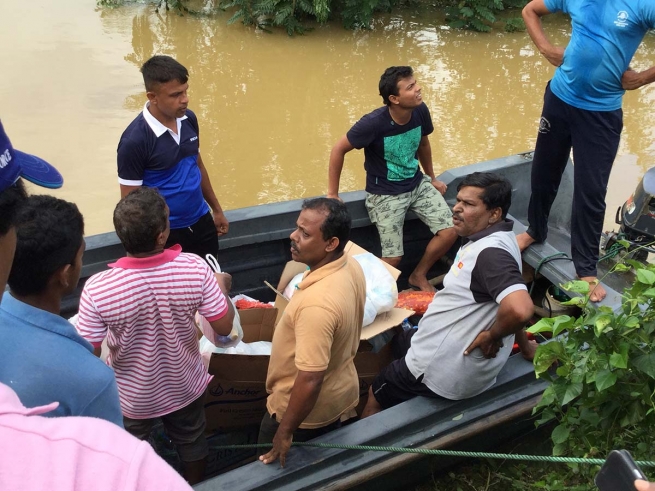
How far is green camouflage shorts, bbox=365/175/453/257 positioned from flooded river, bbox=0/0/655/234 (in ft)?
9.20

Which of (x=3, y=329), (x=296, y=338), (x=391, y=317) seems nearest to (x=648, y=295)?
(x=296, y=338)

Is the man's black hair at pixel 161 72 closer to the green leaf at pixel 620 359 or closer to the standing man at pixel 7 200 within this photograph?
the standing man at pixel 7 200

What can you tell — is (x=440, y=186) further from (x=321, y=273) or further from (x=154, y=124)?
(x=321, y=273)

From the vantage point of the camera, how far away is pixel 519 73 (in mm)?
9836

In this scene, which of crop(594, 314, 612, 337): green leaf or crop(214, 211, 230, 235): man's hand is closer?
crop(594, 314, 612, 337): green leaf

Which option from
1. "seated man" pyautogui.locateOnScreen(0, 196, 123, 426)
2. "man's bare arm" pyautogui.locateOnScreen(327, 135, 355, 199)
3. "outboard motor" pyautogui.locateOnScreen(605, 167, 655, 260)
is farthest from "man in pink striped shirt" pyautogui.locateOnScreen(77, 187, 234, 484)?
"outboard motor" pyautogui.locateOnScreen(605, 167, 655, 260)

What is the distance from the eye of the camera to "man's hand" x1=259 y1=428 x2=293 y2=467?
2398mm

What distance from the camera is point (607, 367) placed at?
2062 mm

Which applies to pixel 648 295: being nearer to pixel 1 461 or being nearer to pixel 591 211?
pixel 591 211

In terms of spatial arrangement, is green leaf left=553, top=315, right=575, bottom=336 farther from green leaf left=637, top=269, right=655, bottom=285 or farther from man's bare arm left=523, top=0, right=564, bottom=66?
man's bare arm left=523, top=0, right=564, bottom=66

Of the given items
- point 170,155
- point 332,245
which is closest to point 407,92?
point 170,155

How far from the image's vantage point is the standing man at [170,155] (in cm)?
316

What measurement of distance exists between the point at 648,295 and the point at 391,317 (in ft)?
4.85

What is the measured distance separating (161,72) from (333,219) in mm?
1372
